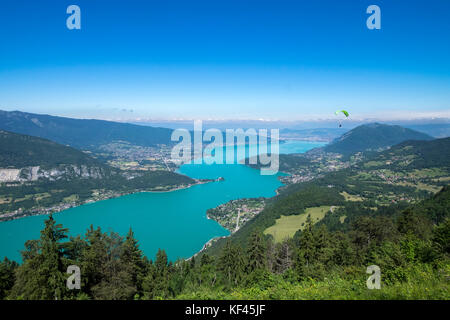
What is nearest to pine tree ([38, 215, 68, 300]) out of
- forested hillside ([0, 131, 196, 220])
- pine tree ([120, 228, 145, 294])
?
pine tree ([120, 228, 145, 294])

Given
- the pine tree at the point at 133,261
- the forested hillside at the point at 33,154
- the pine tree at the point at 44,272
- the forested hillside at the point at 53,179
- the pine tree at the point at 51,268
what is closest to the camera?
the pine tree at the point at 44,272

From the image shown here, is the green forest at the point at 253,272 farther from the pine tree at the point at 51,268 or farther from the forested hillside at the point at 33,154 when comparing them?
the forested hillside at the point at 33,154

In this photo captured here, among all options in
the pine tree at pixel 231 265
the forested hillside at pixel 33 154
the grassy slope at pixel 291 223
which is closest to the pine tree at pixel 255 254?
the pine tree at pixel 231 265

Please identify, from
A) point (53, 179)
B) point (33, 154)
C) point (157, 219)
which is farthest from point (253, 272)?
point (33, 154)

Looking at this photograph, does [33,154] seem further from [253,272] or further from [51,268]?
[253,272]

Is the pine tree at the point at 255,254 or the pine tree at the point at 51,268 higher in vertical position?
the pine tree at the point at 51,268
